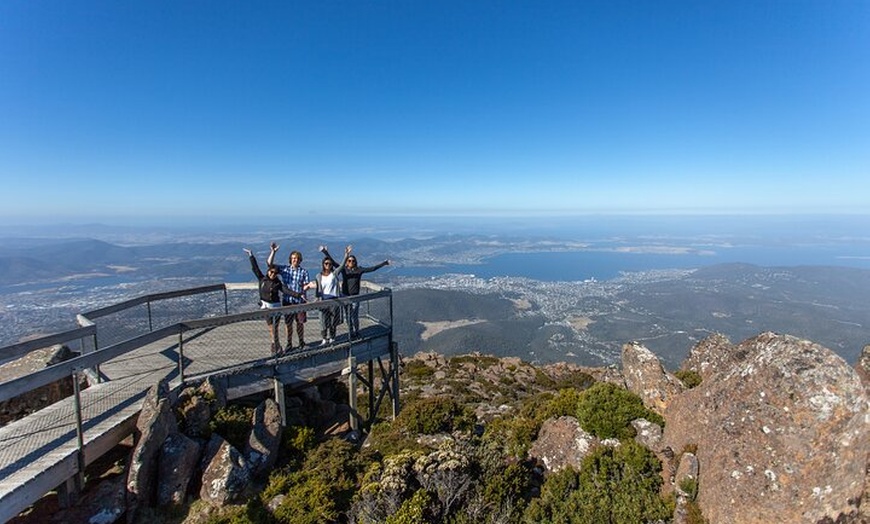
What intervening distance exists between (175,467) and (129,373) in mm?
3163

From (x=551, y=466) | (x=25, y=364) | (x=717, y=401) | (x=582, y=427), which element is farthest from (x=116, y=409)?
(x=717, y=401)

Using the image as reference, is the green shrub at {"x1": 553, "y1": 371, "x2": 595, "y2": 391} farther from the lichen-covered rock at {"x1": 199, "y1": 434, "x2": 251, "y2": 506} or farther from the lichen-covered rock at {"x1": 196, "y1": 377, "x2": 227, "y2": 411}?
the lichen-covered rock at {"x1": 199, "y1": 434, "x2": 251, "y2": 506}

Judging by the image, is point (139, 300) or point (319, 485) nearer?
point (319, 485)

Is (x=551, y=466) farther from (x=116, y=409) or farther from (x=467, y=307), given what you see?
(x=467, y=307)

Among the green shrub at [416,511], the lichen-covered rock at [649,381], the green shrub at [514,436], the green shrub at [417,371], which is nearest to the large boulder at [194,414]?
the green shrub at [416,511]

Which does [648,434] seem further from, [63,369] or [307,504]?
[63,369]

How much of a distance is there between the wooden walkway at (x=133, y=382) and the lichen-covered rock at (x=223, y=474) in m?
1.41

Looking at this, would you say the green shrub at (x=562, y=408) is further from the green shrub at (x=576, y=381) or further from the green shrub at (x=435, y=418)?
the green shrub at (x=576, y=381)

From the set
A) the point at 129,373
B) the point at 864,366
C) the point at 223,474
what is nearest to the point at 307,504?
the point at 223,474

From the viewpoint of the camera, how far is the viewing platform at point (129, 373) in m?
5.14

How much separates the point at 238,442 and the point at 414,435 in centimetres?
396

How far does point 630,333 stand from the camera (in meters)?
102

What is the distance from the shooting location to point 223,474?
617 cm

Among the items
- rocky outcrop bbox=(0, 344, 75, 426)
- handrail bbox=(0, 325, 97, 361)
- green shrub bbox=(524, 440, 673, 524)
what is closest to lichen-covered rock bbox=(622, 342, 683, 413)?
green shrub bbox=(524, 440, 673, 524)
